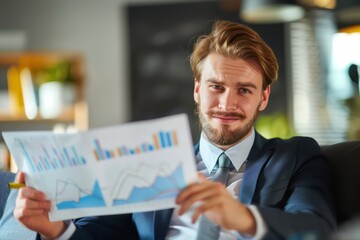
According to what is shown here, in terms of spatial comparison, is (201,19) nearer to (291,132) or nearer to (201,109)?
(291,132)

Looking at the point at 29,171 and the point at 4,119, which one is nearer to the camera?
the point at 29,171

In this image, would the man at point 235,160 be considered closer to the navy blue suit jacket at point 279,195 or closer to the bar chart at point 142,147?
the navy blue suit jacket at point 279,195

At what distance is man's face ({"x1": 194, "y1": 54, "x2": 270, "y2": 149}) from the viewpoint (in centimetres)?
171

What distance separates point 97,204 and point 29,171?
0.20 metres

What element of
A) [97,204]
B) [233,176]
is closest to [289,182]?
[233,176]

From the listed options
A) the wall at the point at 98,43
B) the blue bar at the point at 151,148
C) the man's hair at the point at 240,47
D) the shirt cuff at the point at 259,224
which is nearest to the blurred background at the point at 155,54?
the wall at the point at 98,43

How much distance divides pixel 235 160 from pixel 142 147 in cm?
54

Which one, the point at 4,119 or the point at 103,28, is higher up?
the point at 103,28

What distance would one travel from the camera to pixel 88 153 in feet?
4.35

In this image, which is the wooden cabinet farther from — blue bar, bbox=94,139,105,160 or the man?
blue bar, bbox=94,139,105,160

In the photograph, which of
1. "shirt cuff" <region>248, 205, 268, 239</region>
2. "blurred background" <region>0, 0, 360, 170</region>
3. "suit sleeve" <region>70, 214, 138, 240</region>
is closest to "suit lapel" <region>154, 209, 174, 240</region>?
"suit sleeve" <region>70, 214, 138, 240</region>

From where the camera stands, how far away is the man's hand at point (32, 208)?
1.45 meters

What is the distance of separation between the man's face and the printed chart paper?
18.8 inches

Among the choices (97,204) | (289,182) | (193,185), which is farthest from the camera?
(289,182)
